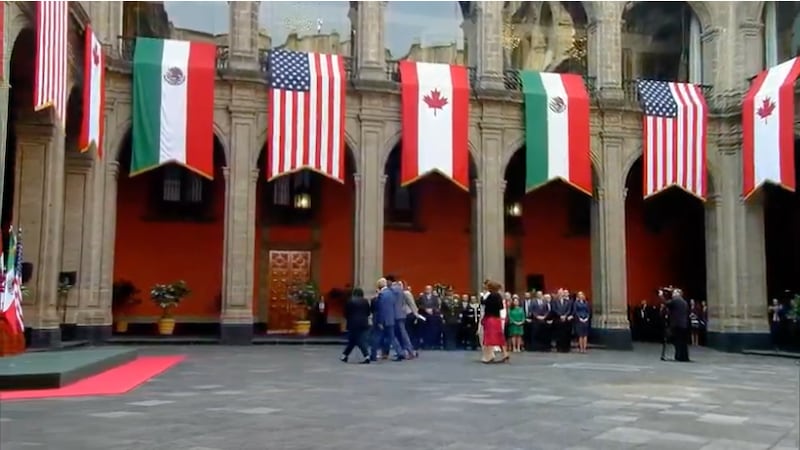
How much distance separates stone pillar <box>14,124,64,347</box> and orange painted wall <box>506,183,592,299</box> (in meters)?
16.4

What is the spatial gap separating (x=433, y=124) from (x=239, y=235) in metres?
6.60

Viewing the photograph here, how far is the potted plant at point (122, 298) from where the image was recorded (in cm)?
2531

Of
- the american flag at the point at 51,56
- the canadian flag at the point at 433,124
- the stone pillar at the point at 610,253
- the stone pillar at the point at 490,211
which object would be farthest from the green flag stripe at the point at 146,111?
the stone pillar at the point at 610,253

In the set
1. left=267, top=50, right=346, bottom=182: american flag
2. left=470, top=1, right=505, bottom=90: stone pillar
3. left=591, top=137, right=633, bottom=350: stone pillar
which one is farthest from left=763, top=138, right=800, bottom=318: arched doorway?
left=267, top=50, right=346, bottom=182: american flag

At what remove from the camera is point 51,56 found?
1625 cm

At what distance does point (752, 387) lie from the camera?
13766mm

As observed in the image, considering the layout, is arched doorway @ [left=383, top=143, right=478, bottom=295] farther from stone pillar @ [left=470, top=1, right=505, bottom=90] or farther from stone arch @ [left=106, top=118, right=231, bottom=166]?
stone arch @ [left=106, top=118, right=231, bottom=166]

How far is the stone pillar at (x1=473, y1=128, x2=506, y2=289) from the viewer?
976 inches

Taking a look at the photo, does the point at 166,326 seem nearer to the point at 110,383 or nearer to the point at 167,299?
the point at 167,299

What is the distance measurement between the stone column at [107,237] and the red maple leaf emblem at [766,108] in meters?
19.2

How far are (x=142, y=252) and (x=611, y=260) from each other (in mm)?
15093

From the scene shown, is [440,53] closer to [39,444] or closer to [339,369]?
[339,369]

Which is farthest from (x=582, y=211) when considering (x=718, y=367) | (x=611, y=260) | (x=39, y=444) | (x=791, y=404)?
(x=39, y=444)

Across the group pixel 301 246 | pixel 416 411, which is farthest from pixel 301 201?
pixel 416 411
